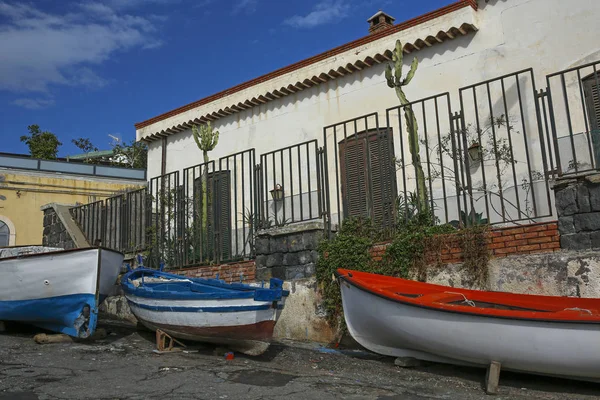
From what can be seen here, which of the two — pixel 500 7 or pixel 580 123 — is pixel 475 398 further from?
pixel 500 7

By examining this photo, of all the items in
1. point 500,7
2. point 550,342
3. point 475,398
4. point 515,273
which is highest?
point 500,7

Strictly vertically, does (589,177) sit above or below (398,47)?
below

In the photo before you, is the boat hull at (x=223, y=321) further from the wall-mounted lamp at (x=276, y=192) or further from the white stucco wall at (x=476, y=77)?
the white stucco wall at (x=476, y=77)

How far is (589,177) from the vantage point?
5.15 m

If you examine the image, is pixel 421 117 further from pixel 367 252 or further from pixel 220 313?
pixel 220 313

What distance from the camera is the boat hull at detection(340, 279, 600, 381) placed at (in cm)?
409

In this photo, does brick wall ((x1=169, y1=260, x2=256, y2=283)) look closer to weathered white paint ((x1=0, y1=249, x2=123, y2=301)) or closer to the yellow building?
weathered white paint ((x1=0, y1=249, x2=123, y2=301))

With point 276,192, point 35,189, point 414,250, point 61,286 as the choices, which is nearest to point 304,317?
point 414,250

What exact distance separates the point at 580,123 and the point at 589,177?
176 inches

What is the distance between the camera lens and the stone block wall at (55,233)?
11.4 meters

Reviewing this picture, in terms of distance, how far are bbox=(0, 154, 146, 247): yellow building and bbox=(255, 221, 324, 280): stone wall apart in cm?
1348

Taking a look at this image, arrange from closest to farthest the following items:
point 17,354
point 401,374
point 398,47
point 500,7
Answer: point 401,374 < point 17,354 < point 398,47 < point 500,7

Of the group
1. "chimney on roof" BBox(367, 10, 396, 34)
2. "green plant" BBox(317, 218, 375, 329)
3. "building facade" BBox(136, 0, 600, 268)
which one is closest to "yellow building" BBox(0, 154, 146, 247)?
"building facade" BBox(136, 0, 600, 268)

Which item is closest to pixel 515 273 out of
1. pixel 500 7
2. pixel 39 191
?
pixel 500 7
